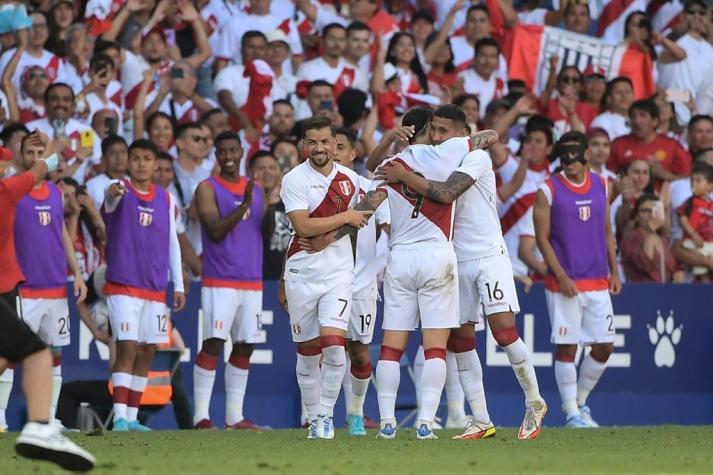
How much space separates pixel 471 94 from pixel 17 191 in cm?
826

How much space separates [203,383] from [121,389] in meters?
0.91

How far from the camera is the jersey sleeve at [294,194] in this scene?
37.7 feet

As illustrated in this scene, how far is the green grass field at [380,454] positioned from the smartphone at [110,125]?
14.1ft

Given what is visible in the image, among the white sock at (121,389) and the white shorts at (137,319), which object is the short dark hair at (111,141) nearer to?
the white shorts at (137,319)

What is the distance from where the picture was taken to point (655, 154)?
18.5 metres

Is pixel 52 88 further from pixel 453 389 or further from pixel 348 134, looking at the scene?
pixel 453 389

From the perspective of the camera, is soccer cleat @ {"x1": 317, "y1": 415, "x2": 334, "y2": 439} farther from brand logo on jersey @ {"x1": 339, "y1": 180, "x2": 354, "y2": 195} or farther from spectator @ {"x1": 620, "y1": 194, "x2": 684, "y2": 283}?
spectator @ {"x1": 620, "y1": 194, "x2": 684, "y2": 283}

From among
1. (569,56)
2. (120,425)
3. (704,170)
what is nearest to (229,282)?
(120,425)

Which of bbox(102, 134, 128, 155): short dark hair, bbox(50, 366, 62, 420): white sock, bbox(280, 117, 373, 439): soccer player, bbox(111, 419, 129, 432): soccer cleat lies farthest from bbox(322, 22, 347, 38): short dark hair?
bbox(280, 117, 373, 439): soccer player

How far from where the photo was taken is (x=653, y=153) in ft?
60.7

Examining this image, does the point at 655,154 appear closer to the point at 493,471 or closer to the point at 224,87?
the point at 224,87

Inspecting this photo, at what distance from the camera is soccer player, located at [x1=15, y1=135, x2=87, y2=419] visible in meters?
13.4

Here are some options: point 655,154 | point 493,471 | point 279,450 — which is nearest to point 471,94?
point 655,154

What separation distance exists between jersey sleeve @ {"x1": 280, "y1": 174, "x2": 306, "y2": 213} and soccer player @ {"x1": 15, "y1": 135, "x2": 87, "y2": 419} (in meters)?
2.85
